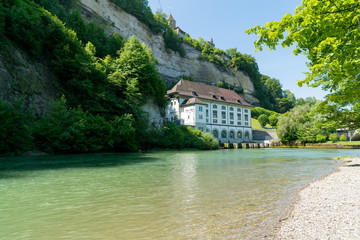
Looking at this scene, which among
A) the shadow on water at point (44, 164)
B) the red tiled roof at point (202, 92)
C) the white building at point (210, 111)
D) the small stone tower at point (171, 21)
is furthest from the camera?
the small stone tower at point (171, 21)

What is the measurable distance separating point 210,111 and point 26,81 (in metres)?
48.1

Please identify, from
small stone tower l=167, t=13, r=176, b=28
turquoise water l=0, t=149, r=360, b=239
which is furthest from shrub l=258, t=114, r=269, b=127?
turquoise water l=0, t=149, r=360, b=239

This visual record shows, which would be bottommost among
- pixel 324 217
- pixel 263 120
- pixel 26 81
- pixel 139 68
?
pixel 324 217

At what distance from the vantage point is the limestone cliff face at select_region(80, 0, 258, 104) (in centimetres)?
6162

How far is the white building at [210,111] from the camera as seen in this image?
6150 centimetres

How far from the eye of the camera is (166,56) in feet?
259

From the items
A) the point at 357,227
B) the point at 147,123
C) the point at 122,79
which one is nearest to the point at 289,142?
the point at 147,123

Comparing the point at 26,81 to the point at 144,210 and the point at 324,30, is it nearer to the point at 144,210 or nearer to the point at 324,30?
the point at 144,210

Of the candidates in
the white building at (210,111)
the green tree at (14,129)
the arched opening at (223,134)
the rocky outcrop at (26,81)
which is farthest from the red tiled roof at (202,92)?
the green tree at (14,129)

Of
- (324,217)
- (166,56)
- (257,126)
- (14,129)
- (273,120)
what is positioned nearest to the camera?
A: (324,217)

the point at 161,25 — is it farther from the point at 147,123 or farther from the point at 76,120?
the point at 76,120

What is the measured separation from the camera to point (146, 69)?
124 ft

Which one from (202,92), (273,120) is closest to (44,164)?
(202,92)

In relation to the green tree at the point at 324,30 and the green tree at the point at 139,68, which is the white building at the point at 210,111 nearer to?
the green tree at the point at 139,68
